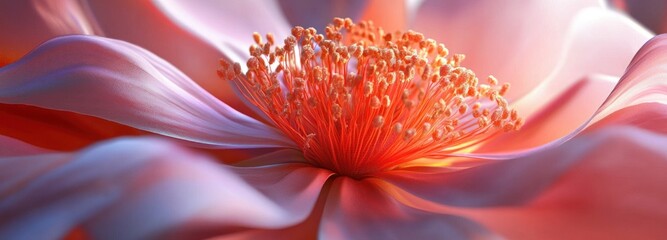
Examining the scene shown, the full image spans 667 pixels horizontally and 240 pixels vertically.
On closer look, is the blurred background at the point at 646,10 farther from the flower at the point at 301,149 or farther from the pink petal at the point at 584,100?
the pink petal at the point at 584,100

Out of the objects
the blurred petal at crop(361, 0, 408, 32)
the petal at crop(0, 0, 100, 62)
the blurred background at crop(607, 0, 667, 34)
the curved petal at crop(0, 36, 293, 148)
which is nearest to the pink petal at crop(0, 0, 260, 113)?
the petal at crop(0, 0, 100, 62)

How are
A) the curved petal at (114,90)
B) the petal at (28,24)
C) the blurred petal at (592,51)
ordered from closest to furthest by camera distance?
1. the curved petal at (114,90)
2. the petal at (28,24)
3. the blurred petal at (592,51)

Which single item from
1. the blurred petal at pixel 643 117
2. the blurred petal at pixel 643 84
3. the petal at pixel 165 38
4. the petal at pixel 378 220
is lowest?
the petal at pixel 378 220

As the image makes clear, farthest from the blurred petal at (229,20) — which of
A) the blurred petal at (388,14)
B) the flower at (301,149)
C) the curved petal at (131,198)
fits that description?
the curved petal at (131,198)

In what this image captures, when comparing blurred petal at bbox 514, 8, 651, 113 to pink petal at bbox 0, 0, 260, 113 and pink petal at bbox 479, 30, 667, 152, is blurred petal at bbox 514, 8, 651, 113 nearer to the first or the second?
pink petal at bbox 479, 30, 667, 152

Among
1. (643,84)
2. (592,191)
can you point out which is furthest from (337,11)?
(592,191)

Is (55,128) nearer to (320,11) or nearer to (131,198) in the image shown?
(131,198)

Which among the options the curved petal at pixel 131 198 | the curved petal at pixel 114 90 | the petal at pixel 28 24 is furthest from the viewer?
the petal at pixel 28 24

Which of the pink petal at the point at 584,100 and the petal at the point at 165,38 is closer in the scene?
the pink petal at the point at 584,100
